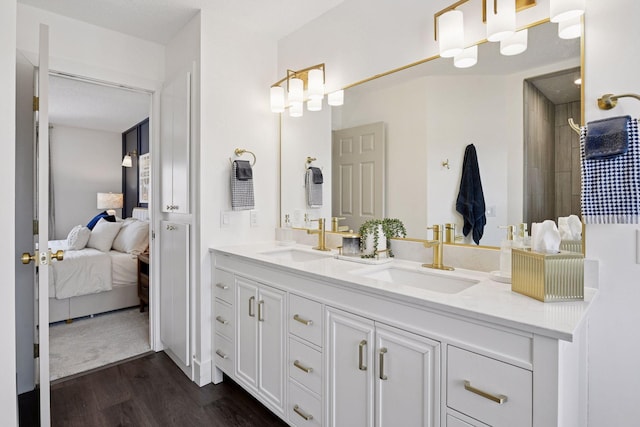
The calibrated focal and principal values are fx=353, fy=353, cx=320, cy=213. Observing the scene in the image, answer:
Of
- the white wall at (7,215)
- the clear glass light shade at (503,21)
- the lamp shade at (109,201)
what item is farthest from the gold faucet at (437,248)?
the lamp shade at (109,201)

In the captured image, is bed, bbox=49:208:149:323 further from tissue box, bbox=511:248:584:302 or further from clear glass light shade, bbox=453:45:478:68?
tissue box, bbox=511:248:584:302

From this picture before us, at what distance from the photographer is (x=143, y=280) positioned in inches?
147

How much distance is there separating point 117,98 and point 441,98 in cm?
412

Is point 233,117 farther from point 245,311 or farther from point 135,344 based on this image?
point 135,344

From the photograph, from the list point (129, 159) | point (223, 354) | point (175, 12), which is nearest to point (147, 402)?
point (223, 354)

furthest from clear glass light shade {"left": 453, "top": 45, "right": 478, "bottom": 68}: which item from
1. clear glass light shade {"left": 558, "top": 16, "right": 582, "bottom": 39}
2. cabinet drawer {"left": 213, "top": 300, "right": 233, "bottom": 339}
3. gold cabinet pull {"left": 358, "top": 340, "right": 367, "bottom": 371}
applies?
cabinet drawer {"left": 213, "top": 300, "right": 233, "bottom": 339}

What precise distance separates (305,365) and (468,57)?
5.37ft

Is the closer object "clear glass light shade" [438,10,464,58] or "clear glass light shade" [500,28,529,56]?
"clear glass light shade" [500,28,529,56]

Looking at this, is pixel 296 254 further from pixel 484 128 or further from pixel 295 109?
pixel 484 128

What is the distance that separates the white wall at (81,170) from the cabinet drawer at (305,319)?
5954 mm

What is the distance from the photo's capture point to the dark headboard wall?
545 cm

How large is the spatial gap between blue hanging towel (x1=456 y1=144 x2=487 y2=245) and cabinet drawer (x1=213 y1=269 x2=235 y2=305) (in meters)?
1.39

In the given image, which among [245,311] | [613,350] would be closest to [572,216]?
[613,350]

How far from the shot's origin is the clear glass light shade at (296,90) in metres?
2.46
